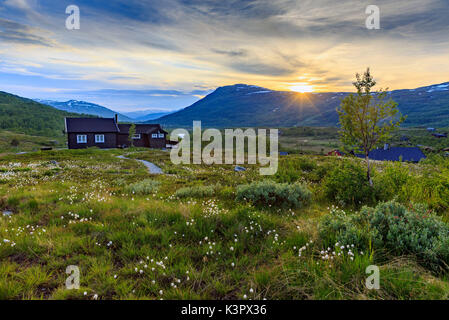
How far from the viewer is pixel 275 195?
28.6 ft

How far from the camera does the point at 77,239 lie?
5.34 m

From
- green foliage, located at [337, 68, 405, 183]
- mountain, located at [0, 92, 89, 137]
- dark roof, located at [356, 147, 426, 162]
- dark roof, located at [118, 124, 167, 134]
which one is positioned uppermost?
mountain, located at [0, 92, 89, 137]

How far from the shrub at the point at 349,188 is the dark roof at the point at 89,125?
65.3 meters

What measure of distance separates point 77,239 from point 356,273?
5.90 metres

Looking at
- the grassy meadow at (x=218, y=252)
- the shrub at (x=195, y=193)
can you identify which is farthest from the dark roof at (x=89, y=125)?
the shrub at (x=195, y=193)

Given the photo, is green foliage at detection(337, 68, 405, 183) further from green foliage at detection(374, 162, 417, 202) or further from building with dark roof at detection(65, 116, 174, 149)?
building with dark roof at detection(65, 116, 174, 149)

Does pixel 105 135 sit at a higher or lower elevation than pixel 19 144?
higher

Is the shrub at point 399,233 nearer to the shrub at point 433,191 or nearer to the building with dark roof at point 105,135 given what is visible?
the shrub at point 433,191

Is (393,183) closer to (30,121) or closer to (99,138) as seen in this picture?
(99,138)

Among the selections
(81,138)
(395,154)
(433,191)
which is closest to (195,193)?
(433,191)

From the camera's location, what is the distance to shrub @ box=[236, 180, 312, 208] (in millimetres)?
8500

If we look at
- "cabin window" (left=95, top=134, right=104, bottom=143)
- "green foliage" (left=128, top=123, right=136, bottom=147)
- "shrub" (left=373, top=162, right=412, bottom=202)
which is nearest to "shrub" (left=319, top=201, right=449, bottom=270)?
"shrub" (left=373, top=162, right=412, bottom=202)

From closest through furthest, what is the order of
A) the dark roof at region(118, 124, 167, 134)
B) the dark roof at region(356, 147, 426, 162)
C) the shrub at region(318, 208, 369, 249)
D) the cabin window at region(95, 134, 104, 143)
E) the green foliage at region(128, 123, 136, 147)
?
the shrub at region(318, 208, 369, 249), the cabin window at region(95, 134, 104, 143), the green foliage at region(128, 123, 136, 147), the dark roof at region(118, 124, 167, 134), the dark roof at region(356, 147, 426, 162)

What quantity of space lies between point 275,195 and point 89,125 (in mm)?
67529
